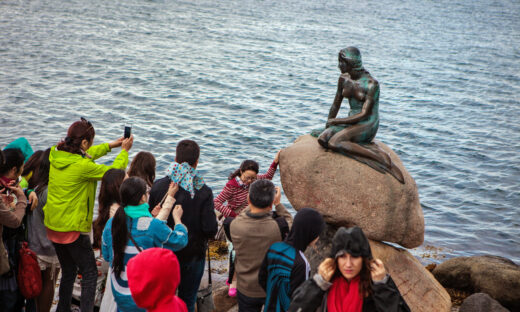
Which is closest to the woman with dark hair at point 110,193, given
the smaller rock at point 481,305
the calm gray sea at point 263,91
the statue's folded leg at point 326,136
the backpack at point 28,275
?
the backpack at point 28,275

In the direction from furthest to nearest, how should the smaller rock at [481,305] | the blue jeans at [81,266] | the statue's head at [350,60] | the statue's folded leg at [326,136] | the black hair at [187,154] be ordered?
the statue's folded leg at [326,136] → the statue's head at [350,60] → the smaller rock at [481,305] → the blue jeans at [81,266] → the black hair at [187,154]

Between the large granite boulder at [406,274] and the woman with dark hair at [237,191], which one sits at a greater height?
the woman with dark hair at [237,191]

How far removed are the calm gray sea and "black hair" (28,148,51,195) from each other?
322 inches

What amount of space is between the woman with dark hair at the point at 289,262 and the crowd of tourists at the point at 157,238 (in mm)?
10

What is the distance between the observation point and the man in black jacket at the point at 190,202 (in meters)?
6.13

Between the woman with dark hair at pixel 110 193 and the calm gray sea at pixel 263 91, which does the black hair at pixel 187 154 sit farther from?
the calm gray sea at pixel 263 91

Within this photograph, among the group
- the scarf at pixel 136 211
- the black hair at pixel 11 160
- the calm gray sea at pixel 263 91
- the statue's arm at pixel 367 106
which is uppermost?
the statue's arm at pixel 367 106

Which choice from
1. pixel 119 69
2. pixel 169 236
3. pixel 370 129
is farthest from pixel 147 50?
pixel 169 236

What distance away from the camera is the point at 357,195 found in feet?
26.4

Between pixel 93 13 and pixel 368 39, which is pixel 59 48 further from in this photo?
pixel 368 39

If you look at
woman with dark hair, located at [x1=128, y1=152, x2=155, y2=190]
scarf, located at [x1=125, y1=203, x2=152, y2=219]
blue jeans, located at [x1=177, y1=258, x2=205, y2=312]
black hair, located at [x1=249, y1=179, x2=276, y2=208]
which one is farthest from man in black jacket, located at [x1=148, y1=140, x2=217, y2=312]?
woman with dark hair, located at [x1=128, y1=152, x2=155, y2=190]

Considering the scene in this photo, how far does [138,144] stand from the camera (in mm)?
17922

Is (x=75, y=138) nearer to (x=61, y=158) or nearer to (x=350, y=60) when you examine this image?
(x=61, y=158)

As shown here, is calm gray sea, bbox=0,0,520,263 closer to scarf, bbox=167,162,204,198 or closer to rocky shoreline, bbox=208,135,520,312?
rocky shoreline, bbox=208,135,520,312
